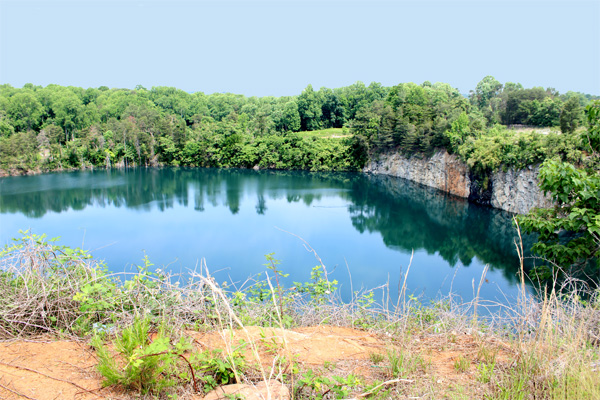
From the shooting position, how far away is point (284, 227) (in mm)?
19625

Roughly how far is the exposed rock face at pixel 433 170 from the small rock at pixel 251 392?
1040 inches

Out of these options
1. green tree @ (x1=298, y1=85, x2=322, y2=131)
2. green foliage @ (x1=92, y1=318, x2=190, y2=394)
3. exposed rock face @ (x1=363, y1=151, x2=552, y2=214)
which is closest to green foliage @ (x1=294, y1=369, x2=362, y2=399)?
green foliage @ (x1=92, y1=318, x2=190, y2=394)

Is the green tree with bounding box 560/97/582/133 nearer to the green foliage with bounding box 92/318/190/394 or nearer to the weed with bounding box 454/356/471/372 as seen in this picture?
the weed with bounding box 454/356/471/372

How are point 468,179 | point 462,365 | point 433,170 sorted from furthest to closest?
point 433,170
point 468,179
point 462,365

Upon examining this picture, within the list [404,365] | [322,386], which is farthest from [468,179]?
[322,386]

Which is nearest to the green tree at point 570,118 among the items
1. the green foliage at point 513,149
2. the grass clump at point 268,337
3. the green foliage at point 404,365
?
the green foliage at point 513,149

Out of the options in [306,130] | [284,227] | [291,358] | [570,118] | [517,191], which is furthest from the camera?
[306,130]

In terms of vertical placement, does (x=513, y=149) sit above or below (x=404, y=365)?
above

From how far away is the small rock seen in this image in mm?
2209

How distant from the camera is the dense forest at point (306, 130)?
91.3 ft

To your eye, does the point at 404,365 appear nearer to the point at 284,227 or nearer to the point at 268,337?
the point at 268,337

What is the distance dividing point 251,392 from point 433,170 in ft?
99.5

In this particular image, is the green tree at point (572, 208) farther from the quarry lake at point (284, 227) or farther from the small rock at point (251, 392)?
the small rock at point (251, 392)

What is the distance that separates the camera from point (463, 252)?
16.6 metres
